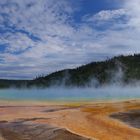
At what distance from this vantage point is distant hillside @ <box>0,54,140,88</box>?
336 feet

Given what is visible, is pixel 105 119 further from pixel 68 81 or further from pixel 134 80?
pixel 68 81

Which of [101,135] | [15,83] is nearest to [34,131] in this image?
[101,135]

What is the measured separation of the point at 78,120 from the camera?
22562mm

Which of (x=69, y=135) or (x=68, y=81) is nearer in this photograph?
(x=69, y=135)

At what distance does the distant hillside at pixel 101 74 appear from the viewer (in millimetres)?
102375

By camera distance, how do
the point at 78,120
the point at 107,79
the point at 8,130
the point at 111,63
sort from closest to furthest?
the point at 8,130, the point at 78,120, the point at 107,79, the point at 111,63

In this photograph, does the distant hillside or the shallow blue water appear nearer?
the shallow blue water

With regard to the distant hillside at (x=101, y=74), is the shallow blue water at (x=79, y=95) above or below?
below

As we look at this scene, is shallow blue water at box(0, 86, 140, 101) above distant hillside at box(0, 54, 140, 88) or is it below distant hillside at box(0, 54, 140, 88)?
below

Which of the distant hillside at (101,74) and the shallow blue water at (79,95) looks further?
the distant hillside at (101,74)

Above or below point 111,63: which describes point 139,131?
below

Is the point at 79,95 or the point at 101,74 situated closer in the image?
the point at 79,95

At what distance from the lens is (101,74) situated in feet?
361

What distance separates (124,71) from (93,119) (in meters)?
86.1
